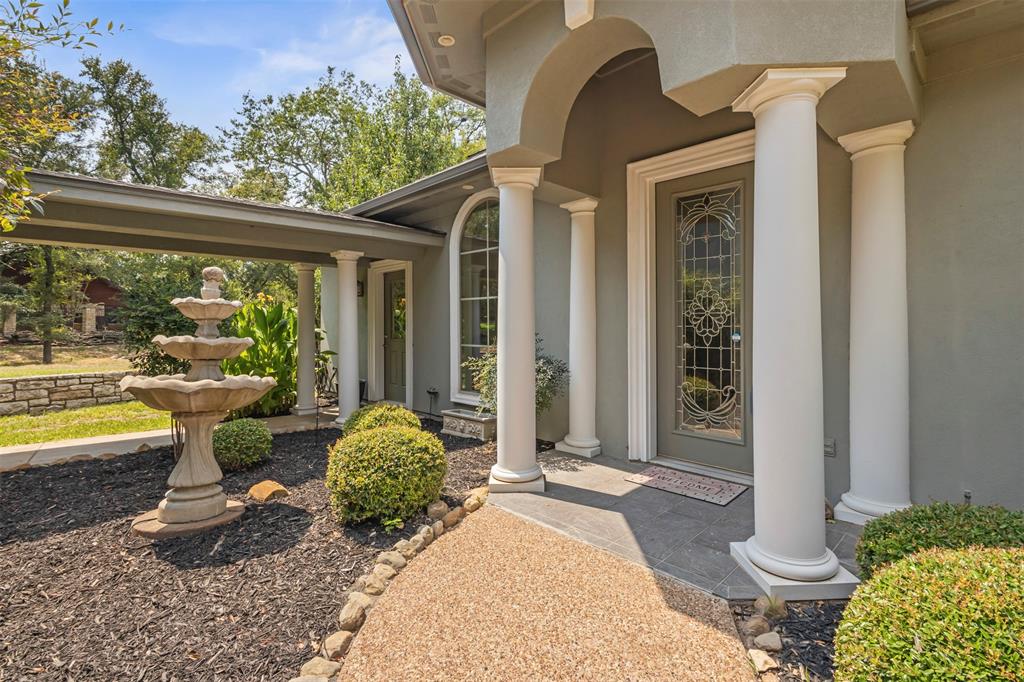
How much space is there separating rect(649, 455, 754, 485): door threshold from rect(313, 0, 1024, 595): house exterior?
3cm

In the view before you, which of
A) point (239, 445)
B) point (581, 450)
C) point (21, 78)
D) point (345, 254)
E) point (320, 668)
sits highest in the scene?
point (21, 78)

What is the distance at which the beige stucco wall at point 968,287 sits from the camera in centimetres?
290

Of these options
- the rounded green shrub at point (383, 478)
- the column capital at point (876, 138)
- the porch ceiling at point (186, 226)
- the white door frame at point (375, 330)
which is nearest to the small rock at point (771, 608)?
the rounded green shrub at point (383, 478)

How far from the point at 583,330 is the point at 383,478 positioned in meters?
2.68

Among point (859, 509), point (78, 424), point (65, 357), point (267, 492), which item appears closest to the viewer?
point (859, 509)

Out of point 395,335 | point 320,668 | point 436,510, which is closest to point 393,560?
point 436,510

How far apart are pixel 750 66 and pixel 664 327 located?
2.67 meters

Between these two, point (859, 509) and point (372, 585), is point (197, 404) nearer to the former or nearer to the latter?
point (372, 585)

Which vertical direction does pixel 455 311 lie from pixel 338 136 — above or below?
below

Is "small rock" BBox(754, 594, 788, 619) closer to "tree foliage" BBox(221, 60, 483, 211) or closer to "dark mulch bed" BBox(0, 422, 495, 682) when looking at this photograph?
"dark mulch bed" BBox(0, 422, 495, 682)

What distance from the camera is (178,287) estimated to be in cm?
573

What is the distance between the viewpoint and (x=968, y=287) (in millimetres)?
3035

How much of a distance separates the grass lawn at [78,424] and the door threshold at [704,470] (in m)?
7.33

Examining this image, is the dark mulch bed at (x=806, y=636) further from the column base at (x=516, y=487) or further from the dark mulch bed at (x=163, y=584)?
the dark mulch bed at (x=163, y=584)
